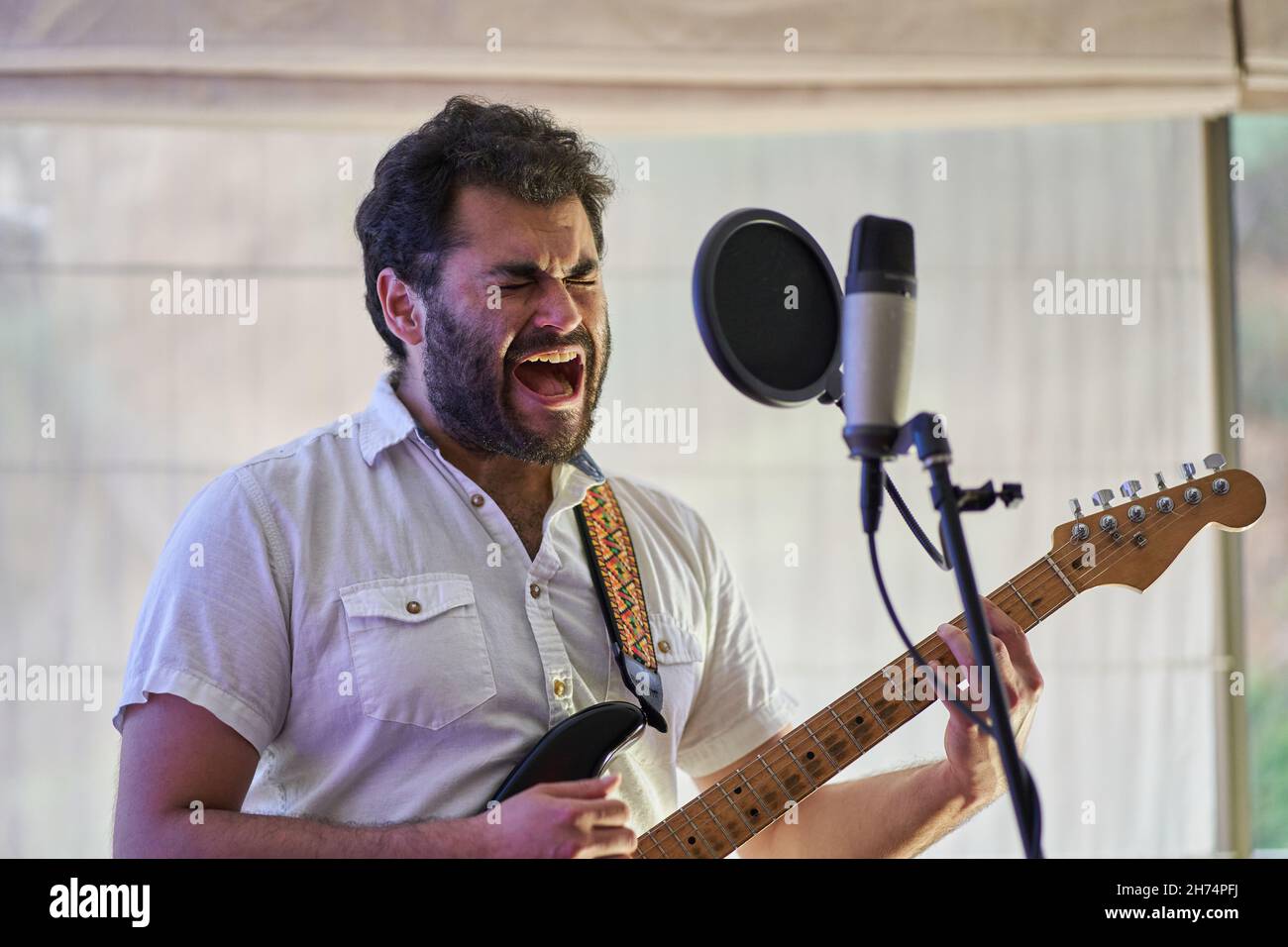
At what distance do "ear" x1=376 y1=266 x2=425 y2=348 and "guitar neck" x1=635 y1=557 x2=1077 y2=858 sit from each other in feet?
2.68

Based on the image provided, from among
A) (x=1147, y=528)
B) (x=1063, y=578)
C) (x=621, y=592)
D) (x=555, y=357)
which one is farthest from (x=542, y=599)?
(x=1147, y=528)

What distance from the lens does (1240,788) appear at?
2990 mm

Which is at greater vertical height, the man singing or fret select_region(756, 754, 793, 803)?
the man singing

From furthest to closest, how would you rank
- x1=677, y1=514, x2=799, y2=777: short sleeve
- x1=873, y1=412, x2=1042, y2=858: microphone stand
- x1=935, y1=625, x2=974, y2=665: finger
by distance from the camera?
x1=677, y1=514, x2=799, y2=777: short sleeve, x1=935, y1=625, x2=974, y2=665: finger, x1=873, y1=412, x2=1042, y2=858: microphone stand

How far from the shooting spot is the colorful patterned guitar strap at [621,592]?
1763mm

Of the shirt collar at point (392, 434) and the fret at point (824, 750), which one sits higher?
the shirt collar at point (392, 434)

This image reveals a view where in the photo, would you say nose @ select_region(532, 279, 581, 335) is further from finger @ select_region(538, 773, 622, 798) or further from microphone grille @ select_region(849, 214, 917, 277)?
microphone grille @ select_region(849, 214, 917, 277)

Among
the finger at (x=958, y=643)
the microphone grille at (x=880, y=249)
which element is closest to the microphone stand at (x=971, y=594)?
the microphone grille at (x=880, y=249)

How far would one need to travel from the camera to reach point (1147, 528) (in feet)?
5.14

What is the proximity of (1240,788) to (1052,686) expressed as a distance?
52 cm

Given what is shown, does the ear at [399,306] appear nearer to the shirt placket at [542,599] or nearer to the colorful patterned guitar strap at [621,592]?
the shirt placket at [542,599]

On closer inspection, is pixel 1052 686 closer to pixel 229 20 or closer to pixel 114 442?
pixel 114 442

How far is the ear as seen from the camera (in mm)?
1935

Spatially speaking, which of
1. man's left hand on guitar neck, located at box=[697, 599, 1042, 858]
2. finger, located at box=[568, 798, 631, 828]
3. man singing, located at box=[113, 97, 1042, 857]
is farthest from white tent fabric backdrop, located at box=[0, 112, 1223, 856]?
finger, located at box=[568, 798, 631, 828]
